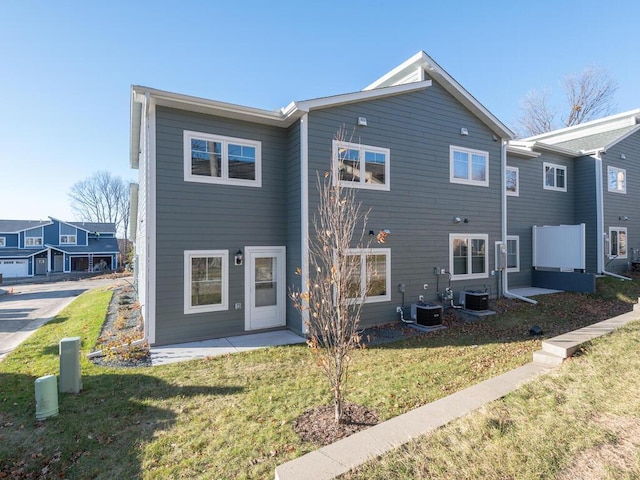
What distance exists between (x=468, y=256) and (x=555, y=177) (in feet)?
26.9

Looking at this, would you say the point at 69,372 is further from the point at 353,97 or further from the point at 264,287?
the point at 353,97

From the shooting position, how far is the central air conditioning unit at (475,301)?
1019cm

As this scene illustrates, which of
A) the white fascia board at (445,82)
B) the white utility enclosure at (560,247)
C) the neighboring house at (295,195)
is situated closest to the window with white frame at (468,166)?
the neighboring house at (295,195)

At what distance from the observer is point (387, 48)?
13930 millimetres

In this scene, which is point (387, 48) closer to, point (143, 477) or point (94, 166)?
point (143, 477)

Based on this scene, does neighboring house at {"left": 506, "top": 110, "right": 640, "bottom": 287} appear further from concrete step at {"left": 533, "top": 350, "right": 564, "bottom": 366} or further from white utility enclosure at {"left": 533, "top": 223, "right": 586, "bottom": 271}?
concrete step at {"left": 533, "top": 350, "right": 564, "bottom": 366}

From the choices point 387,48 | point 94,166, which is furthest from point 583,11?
point 94,166

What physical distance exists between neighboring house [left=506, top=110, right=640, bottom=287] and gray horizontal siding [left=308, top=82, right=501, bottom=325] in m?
3.90

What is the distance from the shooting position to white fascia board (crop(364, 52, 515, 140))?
9.96 m

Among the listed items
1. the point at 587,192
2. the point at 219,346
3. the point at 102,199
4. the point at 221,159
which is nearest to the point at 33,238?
the point at 102,199

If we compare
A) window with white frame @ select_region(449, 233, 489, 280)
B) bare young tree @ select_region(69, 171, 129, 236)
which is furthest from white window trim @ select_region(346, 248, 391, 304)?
bare young tree @ select_region(69, 171, 129, 236)

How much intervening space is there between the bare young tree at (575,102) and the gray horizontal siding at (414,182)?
22.9 meters

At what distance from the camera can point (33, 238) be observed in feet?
121

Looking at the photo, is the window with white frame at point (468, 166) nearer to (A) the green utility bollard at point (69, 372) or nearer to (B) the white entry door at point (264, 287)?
(B) the white entry door at point (264, 287)
